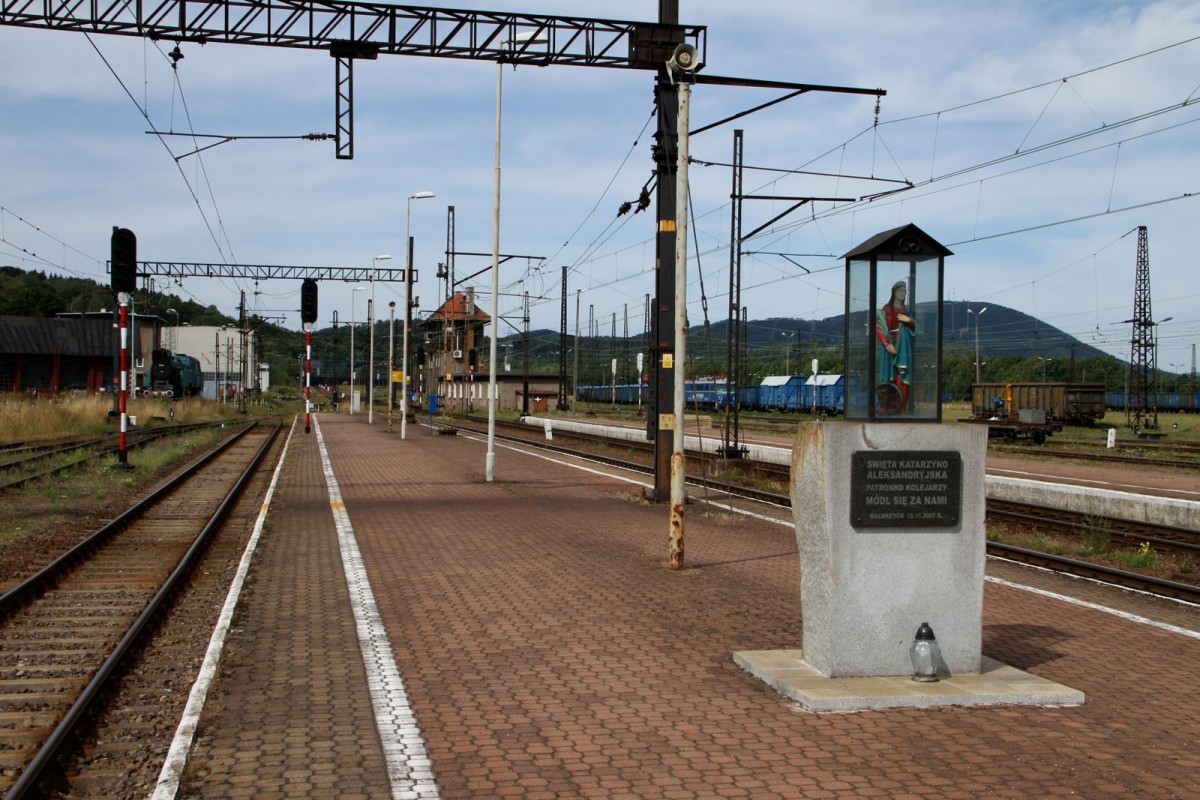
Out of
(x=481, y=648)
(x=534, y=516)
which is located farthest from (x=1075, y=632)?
(x=534, y=516)

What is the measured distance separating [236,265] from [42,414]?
1498 centimetres

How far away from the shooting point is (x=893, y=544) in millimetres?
6891

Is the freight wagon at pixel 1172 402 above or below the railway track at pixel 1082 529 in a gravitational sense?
above

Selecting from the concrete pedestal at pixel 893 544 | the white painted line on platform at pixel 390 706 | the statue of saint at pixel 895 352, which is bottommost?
the white painted line on platform at pixel 390 706

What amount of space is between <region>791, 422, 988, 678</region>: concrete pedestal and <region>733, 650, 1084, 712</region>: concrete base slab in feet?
0.41

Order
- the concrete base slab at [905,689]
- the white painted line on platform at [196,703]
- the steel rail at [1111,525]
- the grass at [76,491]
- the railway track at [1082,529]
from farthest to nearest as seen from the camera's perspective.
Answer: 1. the grass at [76,491]
2. the steel rail at [1111,525]
3. the railway track at [1082,529]
4. the concrete base slab at [905,689]
5. the white painted line on platform at [196,703]

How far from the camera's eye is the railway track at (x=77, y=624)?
5.52 meters

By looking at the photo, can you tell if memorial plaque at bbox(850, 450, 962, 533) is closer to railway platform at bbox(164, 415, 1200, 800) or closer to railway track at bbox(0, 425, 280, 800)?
railway platform at bbox(164, 415, 1200, 800)

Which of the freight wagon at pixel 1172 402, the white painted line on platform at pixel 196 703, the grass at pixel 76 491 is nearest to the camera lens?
the white painted line on platform at pixel 196 703

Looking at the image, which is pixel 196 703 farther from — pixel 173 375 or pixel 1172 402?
pixel 1172 402

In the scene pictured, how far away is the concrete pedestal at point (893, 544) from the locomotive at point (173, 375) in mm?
61930

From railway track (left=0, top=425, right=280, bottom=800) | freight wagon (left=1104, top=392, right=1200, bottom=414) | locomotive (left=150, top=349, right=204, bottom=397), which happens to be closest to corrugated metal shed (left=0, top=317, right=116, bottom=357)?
locomotive (left=150, top=349, right=204, bottom=397)

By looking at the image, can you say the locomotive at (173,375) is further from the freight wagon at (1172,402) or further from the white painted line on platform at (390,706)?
the freight wagon at (1172,402)

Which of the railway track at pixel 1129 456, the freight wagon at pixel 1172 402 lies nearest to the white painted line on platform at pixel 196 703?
the railway track at pixel 1129 456
